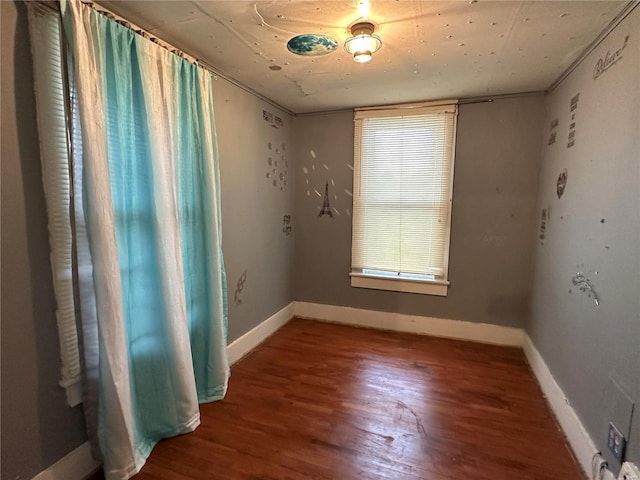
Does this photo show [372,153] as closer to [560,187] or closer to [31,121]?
[560,187]

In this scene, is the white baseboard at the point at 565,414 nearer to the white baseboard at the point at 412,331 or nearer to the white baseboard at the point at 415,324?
the white baseboard at the point at 412,331

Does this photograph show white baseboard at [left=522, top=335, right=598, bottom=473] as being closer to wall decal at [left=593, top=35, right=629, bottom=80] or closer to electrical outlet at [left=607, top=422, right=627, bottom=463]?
electrical outlet at [left=607, top=422, right=627, bottom=463]

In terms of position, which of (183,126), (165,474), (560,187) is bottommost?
(165,474)

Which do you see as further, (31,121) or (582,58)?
(582,58)

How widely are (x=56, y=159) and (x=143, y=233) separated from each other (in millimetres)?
477

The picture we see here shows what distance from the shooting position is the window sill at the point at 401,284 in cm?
311

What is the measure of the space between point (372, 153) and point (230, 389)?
2.41 meters

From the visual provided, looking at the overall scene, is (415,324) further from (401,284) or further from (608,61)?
(608,61)

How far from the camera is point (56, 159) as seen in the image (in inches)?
52.6

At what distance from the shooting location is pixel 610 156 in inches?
61.7

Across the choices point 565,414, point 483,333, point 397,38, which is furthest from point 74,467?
point 483,333

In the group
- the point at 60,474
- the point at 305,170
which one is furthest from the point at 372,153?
the point at 60,474

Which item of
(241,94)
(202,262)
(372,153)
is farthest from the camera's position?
(372,153)

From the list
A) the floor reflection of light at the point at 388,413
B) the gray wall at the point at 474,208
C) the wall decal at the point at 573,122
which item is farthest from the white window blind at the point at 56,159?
the wall decal at the point at 573,122
